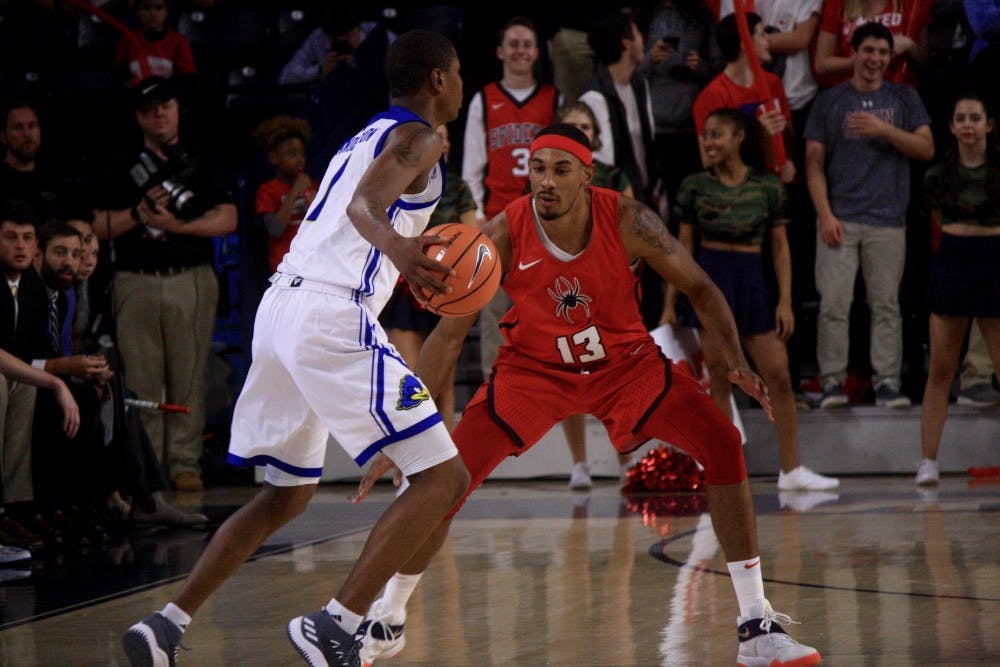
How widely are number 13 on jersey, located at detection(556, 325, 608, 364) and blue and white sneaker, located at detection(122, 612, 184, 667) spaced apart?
5.09ft

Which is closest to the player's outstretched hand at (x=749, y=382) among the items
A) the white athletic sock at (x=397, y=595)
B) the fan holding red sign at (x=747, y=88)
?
the white athletic sock at (x=397, y=595)

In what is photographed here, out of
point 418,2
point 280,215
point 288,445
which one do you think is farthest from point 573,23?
point 288,445

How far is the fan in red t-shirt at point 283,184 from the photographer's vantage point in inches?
356

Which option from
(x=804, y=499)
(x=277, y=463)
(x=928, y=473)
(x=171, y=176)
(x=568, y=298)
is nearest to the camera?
(x=277, y=463)

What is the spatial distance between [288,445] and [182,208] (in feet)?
16.5

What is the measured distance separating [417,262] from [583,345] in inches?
49.5

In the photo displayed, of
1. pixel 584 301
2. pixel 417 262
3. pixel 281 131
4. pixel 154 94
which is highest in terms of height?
pixel 154 94

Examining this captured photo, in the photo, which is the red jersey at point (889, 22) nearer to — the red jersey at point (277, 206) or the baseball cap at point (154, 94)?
the red jersey at point (277, 206)

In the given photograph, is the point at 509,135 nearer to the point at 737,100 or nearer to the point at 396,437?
the point at 737,100

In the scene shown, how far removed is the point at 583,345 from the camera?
4.74 metres

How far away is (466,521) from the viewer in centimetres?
746

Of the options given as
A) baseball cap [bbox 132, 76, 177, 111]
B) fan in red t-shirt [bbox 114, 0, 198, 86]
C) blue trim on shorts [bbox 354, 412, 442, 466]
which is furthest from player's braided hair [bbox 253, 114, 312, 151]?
blue trim on shorts [bbox 354, 412, 442, 466]

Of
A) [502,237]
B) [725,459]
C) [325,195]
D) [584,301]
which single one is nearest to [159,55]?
[502,237]

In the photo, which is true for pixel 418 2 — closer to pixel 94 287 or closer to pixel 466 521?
pixel 94 287
